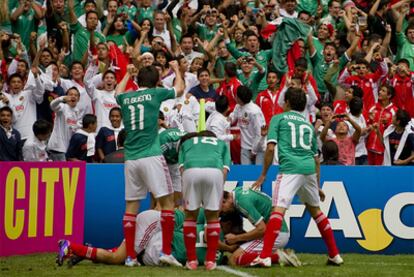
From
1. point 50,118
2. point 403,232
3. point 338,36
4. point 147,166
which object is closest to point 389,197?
point 403,232

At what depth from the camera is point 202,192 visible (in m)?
13.9

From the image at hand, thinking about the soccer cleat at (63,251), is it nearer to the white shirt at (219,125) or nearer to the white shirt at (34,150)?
the white shirt at (34,150)

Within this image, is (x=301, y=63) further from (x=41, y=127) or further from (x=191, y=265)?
(x=191, y=265)

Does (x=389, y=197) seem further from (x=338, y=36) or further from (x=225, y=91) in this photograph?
(x=338, y=36)

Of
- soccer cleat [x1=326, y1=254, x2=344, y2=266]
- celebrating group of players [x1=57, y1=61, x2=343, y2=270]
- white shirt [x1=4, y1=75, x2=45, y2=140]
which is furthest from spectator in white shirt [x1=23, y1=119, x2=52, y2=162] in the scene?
soccer cleat [x1=326, y1=254, x2=344, y2=266]

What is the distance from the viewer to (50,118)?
1978 centimetres

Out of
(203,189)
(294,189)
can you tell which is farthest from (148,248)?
(294,189)

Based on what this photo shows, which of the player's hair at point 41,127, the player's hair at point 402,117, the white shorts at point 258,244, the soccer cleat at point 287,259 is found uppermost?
the player's hair at point 402,117

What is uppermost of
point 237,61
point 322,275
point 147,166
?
point 237,61

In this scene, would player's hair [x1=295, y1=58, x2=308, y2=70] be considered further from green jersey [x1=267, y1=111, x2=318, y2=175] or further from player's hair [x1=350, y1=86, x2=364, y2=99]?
green jersey [x1=267, y1=111, x2=318, y2=175]

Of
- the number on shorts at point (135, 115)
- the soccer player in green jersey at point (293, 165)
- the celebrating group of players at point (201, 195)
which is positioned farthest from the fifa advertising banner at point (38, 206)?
the soccer player in green jersey at point (293, 165)

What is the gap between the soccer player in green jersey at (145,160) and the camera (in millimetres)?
14203

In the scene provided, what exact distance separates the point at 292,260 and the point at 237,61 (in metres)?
7.76

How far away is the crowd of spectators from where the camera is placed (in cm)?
1878
